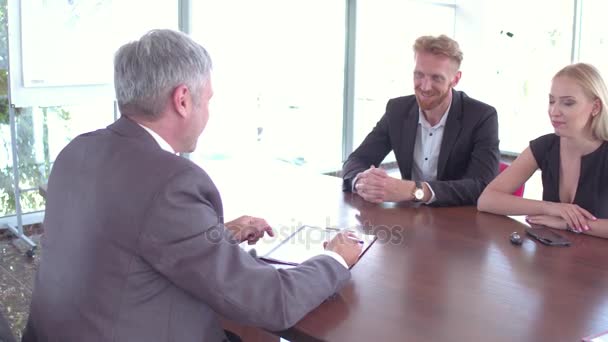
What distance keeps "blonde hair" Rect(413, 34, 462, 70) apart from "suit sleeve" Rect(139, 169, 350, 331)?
6.02 feet

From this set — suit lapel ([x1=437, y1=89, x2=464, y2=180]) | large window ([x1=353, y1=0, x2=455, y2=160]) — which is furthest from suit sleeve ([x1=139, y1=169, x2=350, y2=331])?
large window ([x1=353, y1=0, x2=455, y2=160])

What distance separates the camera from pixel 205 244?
123cm

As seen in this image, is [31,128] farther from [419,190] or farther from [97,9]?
[419,190]

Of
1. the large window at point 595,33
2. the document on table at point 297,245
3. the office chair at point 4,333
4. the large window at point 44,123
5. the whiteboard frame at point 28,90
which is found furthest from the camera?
the large window at point 595,33

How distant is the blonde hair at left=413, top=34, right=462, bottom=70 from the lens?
2.84m

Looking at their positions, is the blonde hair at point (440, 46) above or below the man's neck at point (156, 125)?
above

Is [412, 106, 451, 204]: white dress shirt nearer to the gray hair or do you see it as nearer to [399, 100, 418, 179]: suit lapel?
[399, 100, 418, 179]: suit lapel

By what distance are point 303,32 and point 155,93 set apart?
4957mm

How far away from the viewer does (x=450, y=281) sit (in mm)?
1563

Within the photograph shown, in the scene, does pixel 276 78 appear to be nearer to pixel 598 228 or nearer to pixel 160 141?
pixel 598 228

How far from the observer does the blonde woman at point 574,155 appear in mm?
2309

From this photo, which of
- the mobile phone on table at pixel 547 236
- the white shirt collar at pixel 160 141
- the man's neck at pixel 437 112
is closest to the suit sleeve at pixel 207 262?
the white shirt collar at pixel 160 141

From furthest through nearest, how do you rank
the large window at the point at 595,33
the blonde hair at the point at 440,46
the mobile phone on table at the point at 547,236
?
1. the large window at the point at 595,33
2. the blonde hair at the point at 440,46
3. the mobile phone on table at the point at 547,236

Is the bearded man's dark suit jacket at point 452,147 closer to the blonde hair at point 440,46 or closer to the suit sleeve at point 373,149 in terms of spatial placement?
the suit sleeve at point 373,149
